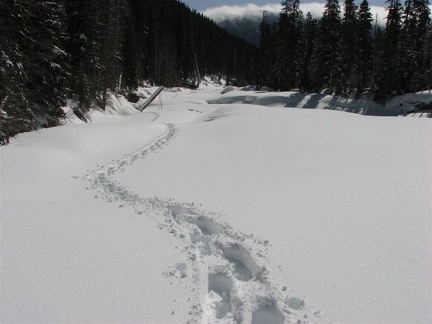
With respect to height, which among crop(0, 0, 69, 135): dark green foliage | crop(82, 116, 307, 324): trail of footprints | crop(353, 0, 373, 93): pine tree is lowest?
crop(82, 116, 307, 324): trail of footprints

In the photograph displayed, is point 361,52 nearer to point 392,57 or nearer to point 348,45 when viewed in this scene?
point 348,45

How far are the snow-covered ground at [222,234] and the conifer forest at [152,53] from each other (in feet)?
16.1

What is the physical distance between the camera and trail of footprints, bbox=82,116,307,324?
3.61 metres

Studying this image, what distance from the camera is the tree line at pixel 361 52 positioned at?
32688 millimetres

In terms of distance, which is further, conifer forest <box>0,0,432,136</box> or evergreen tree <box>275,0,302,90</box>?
evergreen tree <box>275,0,302,90</box>

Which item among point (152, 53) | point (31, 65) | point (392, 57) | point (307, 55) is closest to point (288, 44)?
point (307, 55)

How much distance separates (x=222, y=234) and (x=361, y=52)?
37.2 m

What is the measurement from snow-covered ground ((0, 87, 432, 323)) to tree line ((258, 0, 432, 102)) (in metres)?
26.4

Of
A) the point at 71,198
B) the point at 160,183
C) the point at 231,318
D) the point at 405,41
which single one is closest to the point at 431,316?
the point at 231,318

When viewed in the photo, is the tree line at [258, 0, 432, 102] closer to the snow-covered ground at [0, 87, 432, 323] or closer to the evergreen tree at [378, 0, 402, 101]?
the evergreen tree at [378, 0, 402, 101]

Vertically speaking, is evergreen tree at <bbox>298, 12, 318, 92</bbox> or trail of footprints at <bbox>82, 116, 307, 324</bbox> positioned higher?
evergreen tree at <bbox>298, 12, 318, 92</bbox>

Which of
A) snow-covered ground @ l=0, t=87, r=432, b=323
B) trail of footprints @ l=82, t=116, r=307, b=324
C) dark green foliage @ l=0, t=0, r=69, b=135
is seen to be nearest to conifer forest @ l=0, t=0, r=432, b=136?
dark green foliage @ l=0, t=0, r=69, b=135

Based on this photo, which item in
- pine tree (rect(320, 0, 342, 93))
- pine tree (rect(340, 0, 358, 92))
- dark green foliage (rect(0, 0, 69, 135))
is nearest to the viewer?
dark green foliage (rect(0, 0, 69, 135))

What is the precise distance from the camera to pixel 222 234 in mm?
5547
